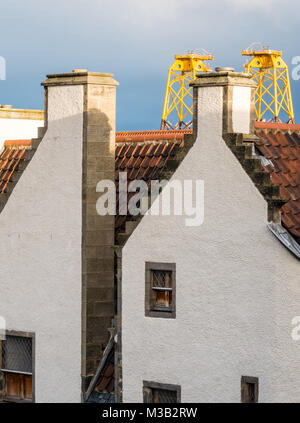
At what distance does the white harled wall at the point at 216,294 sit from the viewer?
96.6 ft

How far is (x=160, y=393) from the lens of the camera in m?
32.0

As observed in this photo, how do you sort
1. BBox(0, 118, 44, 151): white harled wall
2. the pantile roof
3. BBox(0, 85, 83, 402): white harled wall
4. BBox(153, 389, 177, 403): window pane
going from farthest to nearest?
BBox(0, 118, 44, 151): white harled wall
BBox(0, 85, 83, 402): white harled wall
BBox(153, 389, 177, 403): window pane
the pantile roof

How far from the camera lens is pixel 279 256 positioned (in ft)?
96.5

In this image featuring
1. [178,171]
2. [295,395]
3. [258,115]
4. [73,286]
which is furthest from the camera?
[258,115]

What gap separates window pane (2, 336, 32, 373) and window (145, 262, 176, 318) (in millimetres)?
5025

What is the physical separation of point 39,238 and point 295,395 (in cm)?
951

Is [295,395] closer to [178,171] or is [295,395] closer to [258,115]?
[178,171]

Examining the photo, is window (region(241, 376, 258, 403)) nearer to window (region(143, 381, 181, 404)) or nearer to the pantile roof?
window (region(143, 381, 181, 404))

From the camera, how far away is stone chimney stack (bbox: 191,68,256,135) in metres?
30.8

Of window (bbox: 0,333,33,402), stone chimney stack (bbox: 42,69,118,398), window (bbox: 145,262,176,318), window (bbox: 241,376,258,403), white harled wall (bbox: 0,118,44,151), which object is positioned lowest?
window (bbox: 241,376,258,403)

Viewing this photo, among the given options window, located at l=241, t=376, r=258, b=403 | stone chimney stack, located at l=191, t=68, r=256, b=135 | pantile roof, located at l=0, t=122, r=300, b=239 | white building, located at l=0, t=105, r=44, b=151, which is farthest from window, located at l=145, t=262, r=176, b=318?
white building, located at l=0, t=105, r=44, b=151

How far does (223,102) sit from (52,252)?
7.10m
